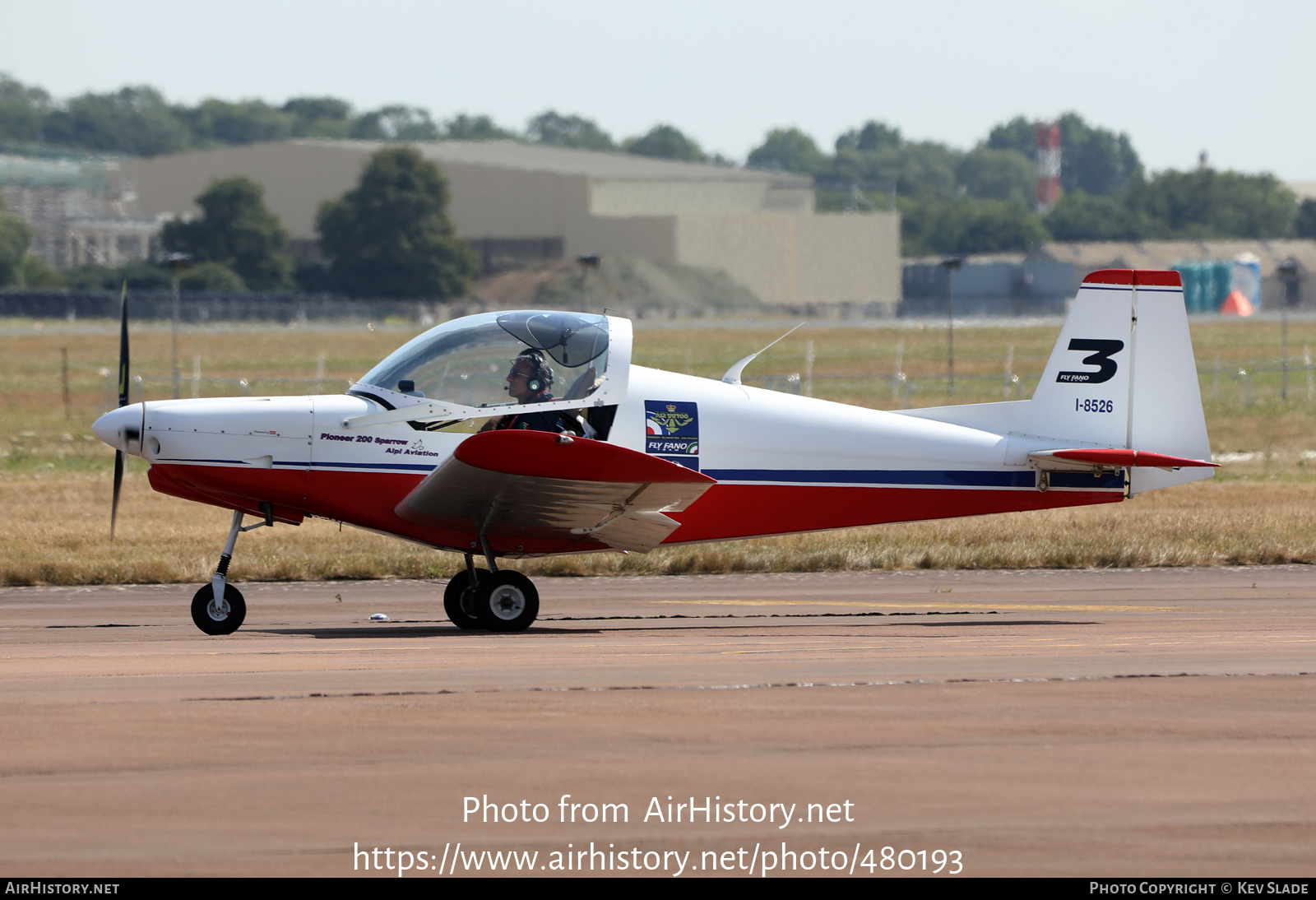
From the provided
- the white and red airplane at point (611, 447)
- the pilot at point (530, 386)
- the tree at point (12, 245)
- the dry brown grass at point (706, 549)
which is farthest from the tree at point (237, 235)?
the pilot at point (530, 386)

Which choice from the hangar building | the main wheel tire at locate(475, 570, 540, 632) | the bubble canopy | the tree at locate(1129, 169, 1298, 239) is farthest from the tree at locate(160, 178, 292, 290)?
the main wheel tire at locate(475, 570, 540, 632)

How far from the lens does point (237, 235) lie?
11388cm

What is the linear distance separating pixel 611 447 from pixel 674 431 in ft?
4.42

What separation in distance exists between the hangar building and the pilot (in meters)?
111

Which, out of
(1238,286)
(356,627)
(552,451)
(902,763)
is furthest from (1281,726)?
(1238,286)

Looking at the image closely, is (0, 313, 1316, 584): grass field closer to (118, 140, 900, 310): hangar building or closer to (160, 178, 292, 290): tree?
(160, 178, 292, 290): tree

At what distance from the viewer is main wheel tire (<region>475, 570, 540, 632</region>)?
36.2 ft

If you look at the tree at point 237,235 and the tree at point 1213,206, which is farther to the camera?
the tree at point 1213,206

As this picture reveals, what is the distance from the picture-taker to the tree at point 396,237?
382 feet

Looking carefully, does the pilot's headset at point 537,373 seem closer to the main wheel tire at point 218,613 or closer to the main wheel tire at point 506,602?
the main wheel tire at point 506,602

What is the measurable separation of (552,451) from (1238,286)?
13357 cm

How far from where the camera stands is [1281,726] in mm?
6820

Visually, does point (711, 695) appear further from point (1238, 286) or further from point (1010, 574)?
point (1238, 286)

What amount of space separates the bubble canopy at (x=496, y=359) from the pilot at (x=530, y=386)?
2 centimetres
